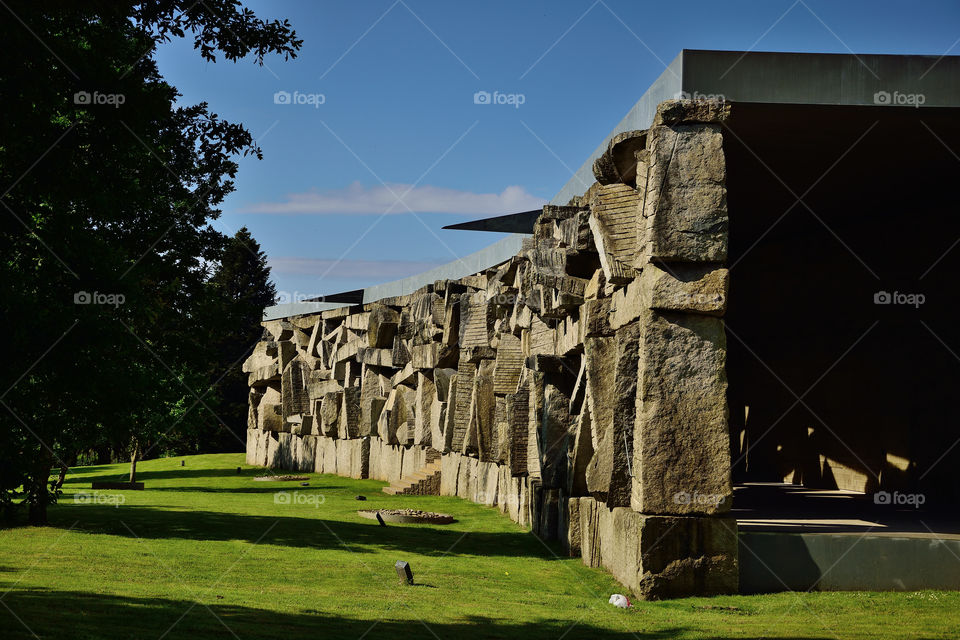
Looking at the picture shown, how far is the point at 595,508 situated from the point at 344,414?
1613cm

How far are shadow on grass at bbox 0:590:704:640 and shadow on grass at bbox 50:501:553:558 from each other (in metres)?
3.68

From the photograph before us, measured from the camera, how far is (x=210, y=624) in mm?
6160

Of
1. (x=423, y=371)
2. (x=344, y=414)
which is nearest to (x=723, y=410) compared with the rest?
(x=423, y=371)

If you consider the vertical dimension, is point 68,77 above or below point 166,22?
below

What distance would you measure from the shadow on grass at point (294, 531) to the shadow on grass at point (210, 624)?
368 cm

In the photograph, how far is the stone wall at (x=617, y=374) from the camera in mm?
7617

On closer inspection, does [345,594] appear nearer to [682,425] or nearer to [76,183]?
[682,425]

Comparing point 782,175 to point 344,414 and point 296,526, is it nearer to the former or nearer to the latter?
point 296,526

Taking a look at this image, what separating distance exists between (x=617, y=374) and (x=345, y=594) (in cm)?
304

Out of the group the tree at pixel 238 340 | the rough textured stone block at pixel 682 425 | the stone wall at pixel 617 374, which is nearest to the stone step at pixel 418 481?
the stone wall at pixel 617 374

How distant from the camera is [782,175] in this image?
11.2m

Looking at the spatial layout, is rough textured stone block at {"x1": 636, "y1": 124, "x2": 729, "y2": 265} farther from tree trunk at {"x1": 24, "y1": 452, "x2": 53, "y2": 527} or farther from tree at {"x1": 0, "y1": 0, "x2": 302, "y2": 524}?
tree trunk at {"x1": 24, "y1": 452, "x2": 53, "y2": 527}

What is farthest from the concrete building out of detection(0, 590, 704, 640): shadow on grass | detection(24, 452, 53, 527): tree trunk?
detection(24, 452, 53, 527): tree trunk

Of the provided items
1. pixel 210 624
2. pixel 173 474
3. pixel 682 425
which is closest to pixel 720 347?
pixel 682 425
